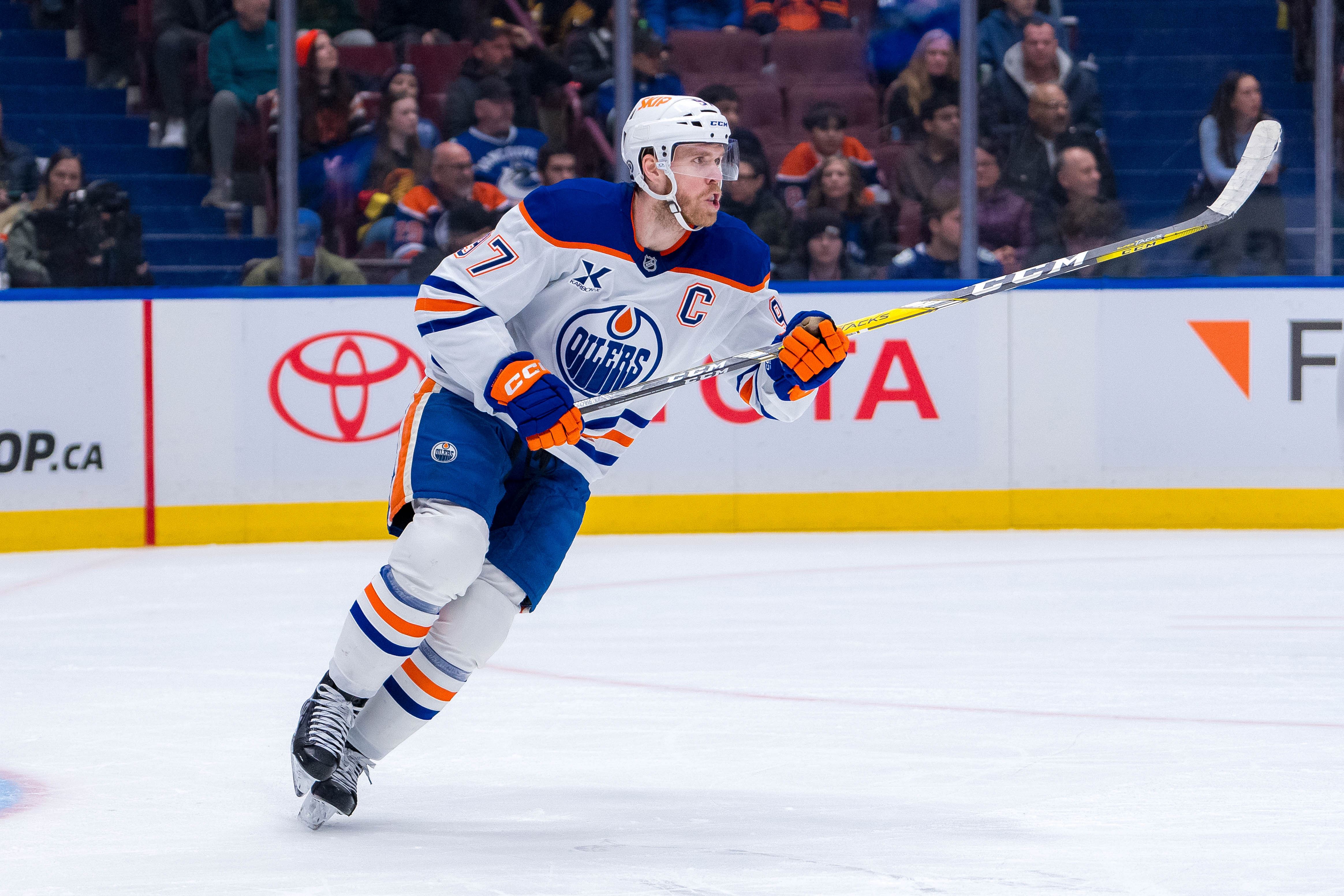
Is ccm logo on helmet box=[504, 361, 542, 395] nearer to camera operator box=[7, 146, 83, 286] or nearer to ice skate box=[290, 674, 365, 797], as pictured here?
ice skate box=[290, 674, 365, 797]

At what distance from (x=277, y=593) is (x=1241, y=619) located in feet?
9.12

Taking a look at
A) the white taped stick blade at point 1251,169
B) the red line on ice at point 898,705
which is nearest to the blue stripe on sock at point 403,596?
the red line on ice at point 898,705

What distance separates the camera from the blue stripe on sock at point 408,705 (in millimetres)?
2760

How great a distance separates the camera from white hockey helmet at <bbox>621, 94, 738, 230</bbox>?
2.78 meters

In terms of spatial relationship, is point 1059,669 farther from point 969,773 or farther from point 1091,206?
Result: point 1091,206

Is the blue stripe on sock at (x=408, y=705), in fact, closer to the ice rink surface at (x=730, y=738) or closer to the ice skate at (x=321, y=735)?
the ice skate at (x=321, y=735)

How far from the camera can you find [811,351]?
286cm

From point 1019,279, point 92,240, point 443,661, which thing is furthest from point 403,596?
point 92,240

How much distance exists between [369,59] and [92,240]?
1243 mm

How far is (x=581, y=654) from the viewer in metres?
4.34

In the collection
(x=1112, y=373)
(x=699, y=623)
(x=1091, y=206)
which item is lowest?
(x=699, y=623)

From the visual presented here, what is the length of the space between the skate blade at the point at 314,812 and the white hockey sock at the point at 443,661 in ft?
0.37

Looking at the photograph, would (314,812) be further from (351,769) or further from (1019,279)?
(1019,279)

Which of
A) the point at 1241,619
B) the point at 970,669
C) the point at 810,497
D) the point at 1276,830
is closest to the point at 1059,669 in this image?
the point at 970,669
